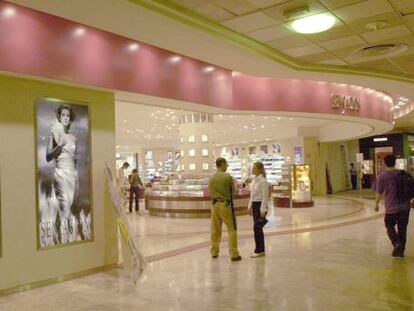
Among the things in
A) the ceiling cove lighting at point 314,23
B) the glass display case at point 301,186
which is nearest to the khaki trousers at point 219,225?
the ceiling cove lighting at point 314,23

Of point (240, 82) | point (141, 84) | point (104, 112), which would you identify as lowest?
point (104, 112)

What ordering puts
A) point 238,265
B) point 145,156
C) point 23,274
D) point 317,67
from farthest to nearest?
point 145,156 → point 317,67 → point 238,265 → point 23,274

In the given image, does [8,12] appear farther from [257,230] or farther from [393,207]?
[393,207]

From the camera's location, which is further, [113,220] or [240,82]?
[240,82]

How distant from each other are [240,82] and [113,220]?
465 cm

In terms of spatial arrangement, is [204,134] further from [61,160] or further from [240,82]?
[61,160]

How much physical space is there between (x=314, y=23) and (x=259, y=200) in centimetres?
270

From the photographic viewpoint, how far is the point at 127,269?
5539 millimetres

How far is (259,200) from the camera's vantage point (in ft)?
22.0

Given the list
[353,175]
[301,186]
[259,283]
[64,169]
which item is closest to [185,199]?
[301,186]

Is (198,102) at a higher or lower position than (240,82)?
lower

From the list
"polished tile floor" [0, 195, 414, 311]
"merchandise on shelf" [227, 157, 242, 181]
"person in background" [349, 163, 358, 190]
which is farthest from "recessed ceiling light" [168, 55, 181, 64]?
"person in background" [349, 163, 358, 190]

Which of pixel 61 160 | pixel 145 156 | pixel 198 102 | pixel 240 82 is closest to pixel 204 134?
pixel 240 82

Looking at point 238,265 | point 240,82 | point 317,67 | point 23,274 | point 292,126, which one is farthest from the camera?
point 292,126
